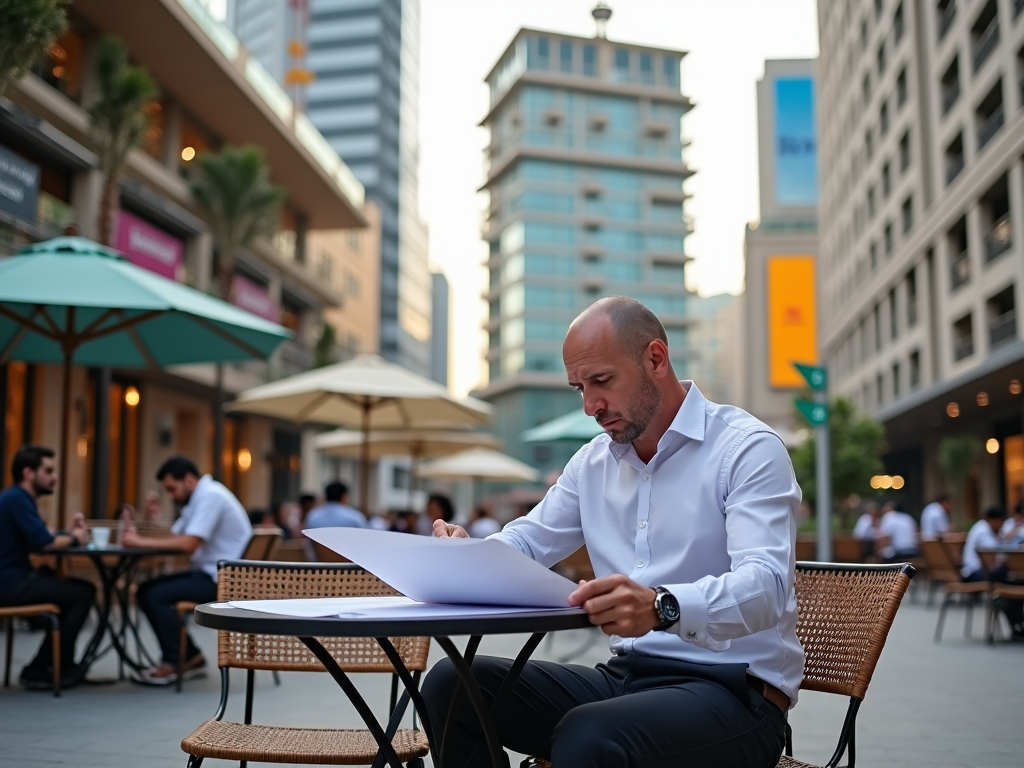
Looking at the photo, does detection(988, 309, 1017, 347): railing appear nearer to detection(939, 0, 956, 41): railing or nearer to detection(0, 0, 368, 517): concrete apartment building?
detection(939, 0, 956, 41): railing

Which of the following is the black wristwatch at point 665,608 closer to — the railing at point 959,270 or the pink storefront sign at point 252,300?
the pink storefront sign at point 252,300

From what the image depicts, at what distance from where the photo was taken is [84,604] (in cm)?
644

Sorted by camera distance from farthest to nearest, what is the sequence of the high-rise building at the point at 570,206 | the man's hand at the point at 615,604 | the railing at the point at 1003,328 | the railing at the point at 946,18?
the high-rise building at the point at 570,206
the railing at the point at 946,18
the railing at the point at 1003,328
the man's hand at the point at 615,604

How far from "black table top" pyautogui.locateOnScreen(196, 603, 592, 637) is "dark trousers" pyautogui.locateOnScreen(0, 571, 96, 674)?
482 cm

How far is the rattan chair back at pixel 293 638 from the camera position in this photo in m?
3.34

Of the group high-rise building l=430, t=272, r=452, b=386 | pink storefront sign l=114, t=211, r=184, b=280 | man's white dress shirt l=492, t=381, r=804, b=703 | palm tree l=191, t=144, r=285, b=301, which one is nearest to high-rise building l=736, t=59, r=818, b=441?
palm tree l=191, t=144, r=285, b=301

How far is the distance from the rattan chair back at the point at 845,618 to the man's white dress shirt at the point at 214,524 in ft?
15.2

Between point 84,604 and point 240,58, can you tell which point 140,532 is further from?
point 240,58

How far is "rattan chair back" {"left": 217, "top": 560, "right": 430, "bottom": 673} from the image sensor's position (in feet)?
10.9

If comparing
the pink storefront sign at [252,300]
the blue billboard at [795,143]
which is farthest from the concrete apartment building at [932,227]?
the blue billboard at [795,143]

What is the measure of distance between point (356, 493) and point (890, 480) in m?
24.6

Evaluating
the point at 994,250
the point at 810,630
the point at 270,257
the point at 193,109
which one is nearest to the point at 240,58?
the point at 193,109

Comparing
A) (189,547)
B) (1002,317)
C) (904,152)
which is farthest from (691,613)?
(904,152)

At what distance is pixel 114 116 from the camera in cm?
1886
